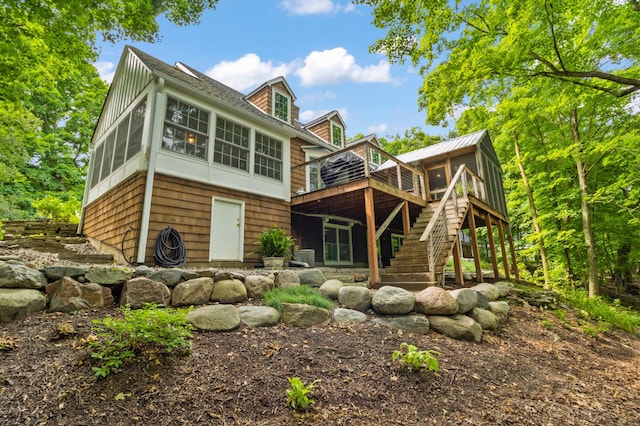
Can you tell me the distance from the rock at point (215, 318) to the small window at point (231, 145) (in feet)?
15.5

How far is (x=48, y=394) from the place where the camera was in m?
1.96

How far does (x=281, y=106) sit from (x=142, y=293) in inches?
369

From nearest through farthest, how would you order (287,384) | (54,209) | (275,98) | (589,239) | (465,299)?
(287,384) < (465,299) < (589,239) < (54,209) < (275,98)

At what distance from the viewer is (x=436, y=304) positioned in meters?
4.30

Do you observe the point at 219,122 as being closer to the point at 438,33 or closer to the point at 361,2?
the point at 361,2

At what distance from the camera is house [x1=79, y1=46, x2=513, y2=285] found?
A: 20.2 feet

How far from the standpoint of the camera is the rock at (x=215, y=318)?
316cm

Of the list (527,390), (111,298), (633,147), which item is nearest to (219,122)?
(111,298)

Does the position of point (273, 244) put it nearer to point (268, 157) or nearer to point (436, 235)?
point (268, 157)

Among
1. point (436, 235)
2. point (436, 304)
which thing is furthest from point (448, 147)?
point (436, 304)

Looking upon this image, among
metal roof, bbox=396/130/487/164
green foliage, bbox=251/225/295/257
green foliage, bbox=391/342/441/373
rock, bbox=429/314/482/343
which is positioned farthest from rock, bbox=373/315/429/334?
metal roof, bbox=396/130/487/164

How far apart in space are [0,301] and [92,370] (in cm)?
153

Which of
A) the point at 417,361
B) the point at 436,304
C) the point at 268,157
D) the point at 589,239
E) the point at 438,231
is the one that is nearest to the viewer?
the point at 417,361

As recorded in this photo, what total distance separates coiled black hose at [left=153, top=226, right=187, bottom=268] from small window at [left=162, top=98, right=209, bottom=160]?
6.32ft
